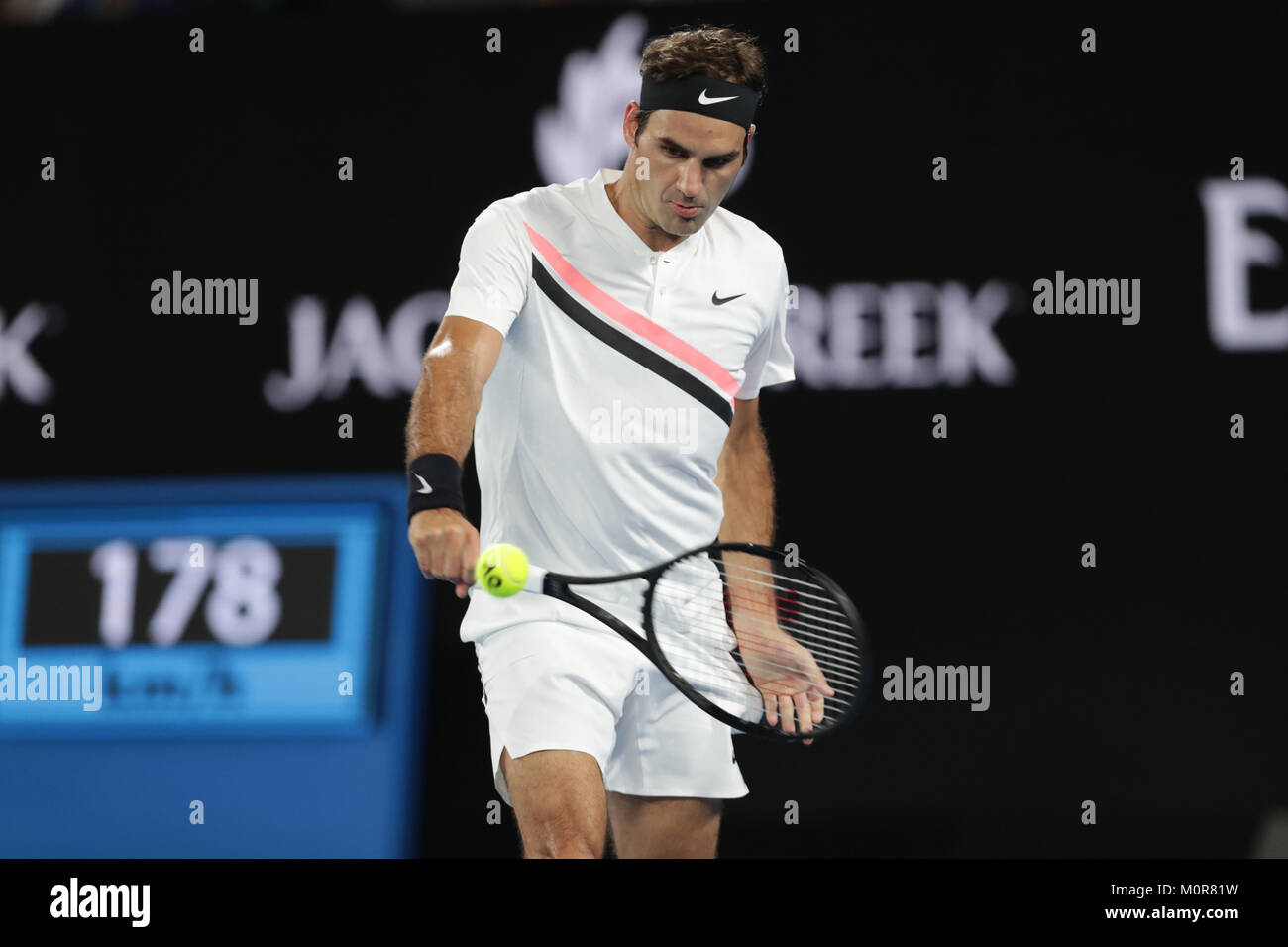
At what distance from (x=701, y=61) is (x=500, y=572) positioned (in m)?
1.30

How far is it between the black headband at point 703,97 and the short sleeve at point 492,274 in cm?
42

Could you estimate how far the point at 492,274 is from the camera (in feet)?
10.7

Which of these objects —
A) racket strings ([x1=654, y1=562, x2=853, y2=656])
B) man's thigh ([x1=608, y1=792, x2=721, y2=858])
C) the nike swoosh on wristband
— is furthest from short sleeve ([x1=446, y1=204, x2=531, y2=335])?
man's thigh ([x1=608, y1=792, x2=721, y2=858])

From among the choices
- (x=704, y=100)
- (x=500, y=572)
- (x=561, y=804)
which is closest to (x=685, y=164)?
(x=704, y=100)

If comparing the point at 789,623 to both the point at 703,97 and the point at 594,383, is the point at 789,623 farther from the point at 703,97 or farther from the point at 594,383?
the point at 703,97

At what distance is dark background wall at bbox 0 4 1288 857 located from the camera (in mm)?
4469

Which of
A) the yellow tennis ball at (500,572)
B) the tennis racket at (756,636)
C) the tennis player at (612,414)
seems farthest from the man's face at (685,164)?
the yellow tennis ball at (500,572)

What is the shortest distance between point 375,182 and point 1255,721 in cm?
284

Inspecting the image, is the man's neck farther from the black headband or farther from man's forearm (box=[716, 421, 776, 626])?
man's forearm (box=[716, 421, 776, 626])

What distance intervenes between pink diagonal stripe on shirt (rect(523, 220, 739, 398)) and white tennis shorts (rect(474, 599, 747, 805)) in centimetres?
60

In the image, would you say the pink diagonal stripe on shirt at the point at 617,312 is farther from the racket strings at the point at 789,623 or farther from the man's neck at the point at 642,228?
the racket strings at the point at 789,623
